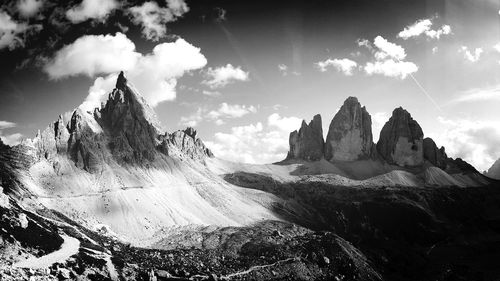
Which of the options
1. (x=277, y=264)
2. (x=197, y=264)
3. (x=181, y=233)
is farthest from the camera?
(x=181, y=233)

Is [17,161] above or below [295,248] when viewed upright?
above

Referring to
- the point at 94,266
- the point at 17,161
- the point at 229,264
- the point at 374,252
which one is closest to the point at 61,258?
the point at 94,266

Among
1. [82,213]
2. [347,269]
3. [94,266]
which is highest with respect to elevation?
[82,213]

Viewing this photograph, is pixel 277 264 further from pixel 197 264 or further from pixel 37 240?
pixel 37 240

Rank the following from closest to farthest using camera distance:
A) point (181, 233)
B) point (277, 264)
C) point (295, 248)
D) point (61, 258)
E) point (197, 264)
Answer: point (61, 258)
point (197, 264)
point (277, 264)
point (295, 248)
point (181, 233)

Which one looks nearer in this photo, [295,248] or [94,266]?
[94,266]

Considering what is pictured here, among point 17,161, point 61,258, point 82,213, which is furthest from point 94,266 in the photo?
point 17,161
